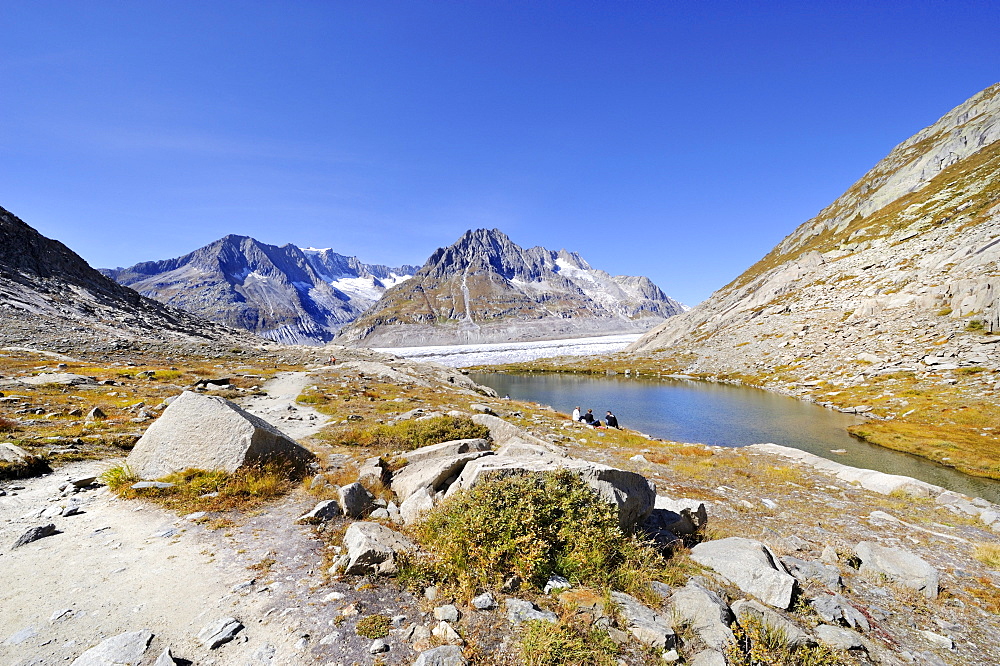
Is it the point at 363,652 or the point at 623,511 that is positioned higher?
the point at 623,511

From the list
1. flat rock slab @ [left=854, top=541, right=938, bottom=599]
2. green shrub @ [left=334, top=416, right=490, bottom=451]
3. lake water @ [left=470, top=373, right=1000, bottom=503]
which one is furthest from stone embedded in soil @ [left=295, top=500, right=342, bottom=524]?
lake water @ [left=470, top=373, right=1000, bottom=503]

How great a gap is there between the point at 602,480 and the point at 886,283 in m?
113

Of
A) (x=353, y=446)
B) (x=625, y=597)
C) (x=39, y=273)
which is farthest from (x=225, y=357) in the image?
(x=625, y=597)

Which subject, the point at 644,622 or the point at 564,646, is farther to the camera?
the point at 644,622

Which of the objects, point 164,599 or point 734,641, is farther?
point 164,599

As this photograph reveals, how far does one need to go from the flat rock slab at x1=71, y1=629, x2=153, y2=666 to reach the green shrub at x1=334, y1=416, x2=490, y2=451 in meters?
12.4

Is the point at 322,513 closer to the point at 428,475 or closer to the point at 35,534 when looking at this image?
the point at 428,475

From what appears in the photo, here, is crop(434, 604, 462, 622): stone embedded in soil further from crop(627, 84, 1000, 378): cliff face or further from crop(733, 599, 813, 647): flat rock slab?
crop(627, 84, 1000, 378): cliff face

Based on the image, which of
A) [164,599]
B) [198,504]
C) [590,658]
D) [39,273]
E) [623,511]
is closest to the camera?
[590,658]

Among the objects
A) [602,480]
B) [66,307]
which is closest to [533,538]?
[602,480]

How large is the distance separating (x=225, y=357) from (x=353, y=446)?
6043cm

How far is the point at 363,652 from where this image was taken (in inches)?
220

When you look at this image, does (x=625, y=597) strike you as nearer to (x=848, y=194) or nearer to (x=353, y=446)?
(x=353, y=446)

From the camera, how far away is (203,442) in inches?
480
